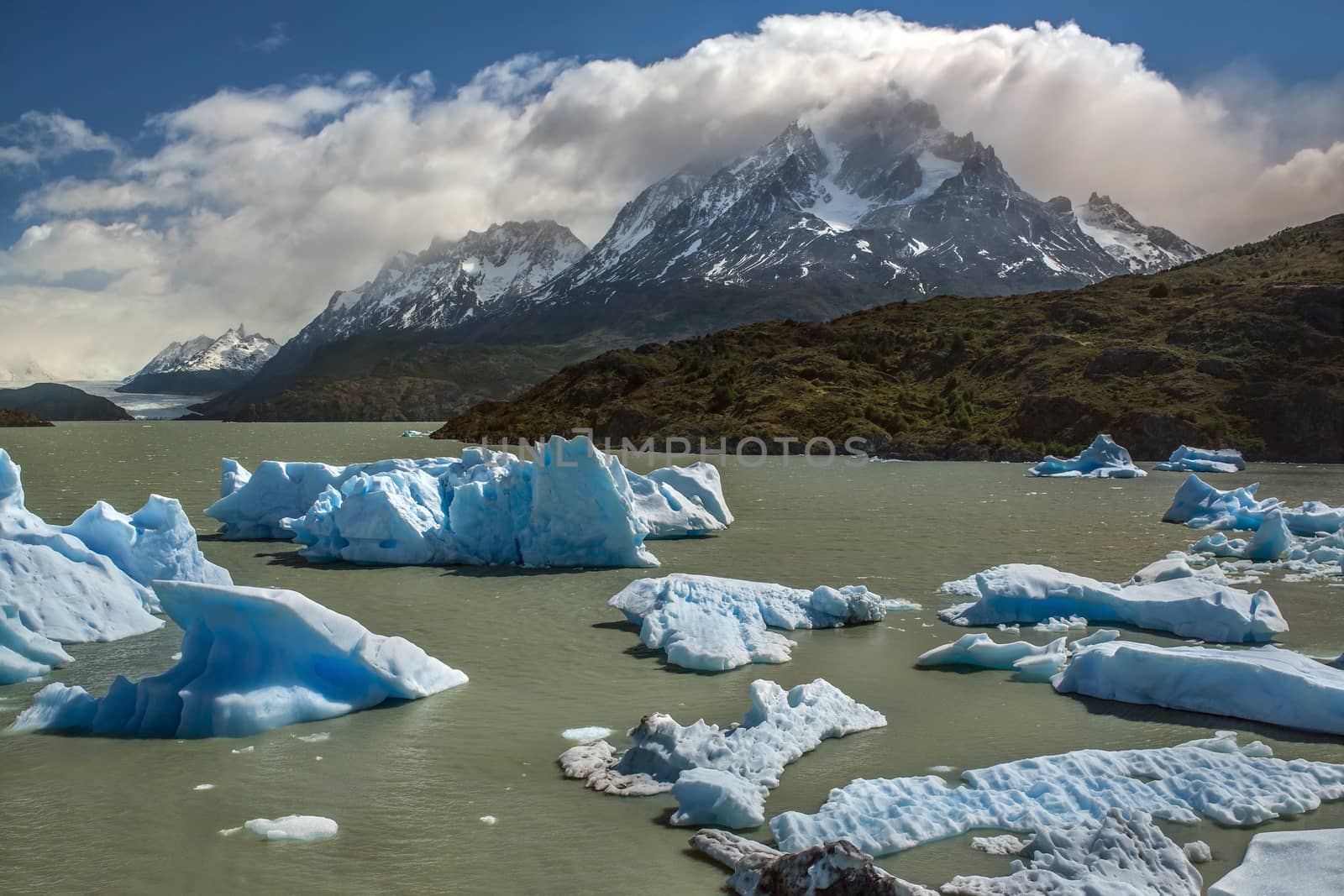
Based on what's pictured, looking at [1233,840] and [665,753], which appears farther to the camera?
[665,753]

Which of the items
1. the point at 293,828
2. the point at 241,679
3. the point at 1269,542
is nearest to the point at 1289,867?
the point at 293,828

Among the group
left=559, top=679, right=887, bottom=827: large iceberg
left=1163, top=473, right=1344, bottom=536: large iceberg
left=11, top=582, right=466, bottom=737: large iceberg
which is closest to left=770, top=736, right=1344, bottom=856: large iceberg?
left=559, top=679, right=887, bottom=827: large iceberg

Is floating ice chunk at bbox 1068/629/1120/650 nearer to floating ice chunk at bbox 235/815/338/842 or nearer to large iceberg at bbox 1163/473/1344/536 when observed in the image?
floating ice chunk at bbox 235/815/338/842

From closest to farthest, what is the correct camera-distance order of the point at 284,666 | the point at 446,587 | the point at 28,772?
1. the point at 28,772
2. the point at 284,666
3. the point at 446,587

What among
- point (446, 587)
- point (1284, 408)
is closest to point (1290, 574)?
point (446, 587)

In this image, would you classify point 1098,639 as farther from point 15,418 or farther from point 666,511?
point 15,418

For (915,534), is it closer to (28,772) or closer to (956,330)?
(28,772)

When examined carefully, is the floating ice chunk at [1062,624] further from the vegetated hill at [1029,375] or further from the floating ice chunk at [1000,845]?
the vegetated hill at [1029,375]
